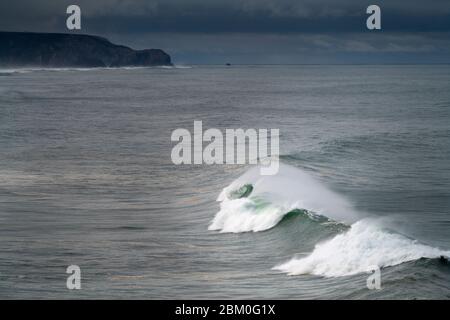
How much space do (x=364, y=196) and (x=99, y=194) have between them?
9.24 metres

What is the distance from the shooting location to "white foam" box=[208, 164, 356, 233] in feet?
85.6

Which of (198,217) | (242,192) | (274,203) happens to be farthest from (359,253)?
(242,192)

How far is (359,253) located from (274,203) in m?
8.22

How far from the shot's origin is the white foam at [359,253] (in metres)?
18.9

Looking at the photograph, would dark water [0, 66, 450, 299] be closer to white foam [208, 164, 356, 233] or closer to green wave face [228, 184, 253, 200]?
white foam [208, 164, 356, 233]

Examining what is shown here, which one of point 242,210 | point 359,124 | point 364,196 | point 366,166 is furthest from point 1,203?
point 359,124

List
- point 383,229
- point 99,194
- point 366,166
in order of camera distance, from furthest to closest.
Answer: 1. point 366,166
2. point 99,194
3. point 383,229

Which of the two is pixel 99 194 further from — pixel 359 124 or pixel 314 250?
pixel 359 124

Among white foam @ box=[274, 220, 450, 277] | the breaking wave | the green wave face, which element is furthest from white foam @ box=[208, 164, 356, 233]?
white foam @ box=[274, 220, 450, 277]

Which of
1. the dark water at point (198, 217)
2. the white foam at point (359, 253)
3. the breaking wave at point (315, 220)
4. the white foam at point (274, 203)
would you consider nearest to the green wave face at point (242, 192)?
the breaking wave at point (315, 220)

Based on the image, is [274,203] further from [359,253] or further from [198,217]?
[359,253]

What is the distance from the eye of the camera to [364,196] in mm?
30375

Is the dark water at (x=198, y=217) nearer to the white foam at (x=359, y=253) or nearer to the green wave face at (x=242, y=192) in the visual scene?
the white foam at (x=359, y=253)

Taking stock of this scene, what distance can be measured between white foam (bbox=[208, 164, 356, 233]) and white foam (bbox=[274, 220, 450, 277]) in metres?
3.55
